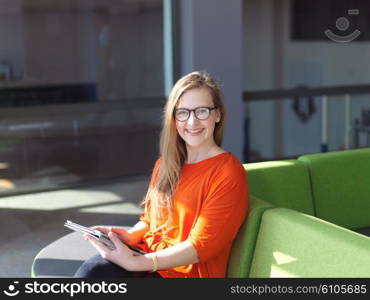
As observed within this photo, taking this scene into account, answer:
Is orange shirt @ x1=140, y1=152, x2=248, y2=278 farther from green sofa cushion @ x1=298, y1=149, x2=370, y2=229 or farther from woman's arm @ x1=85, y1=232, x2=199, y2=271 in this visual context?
green sofa cushion @ x1=298, y1=149, x2=370, y2=229

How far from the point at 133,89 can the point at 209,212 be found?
9162 mm

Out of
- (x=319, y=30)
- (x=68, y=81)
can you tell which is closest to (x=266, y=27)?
(x=319, y=30)

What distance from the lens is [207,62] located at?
630 centimetres

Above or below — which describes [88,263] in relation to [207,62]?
below

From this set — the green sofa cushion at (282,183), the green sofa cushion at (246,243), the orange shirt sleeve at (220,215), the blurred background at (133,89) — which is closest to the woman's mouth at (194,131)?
the orange shirt sleeve at (220,215)

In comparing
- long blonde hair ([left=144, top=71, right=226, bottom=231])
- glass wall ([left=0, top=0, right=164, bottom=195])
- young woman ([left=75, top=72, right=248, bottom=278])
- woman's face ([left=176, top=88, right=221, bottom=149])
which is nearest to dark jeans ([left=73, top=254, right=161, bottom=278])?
young woman ([left=75, top=72, right=248, bottom=278])

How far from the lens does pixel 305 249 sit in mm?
2314

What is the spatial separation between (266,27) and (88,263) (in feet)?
22.9

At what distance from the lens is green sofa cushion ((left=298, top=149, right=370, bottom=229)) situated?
3705 millimetres

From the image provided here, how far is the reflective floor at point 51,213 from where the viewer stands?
466 centimetres

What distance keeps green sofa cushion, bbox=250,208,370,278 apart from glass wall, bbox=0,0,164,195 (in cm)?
431

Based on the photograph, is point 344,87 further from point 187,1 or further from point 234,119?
point 187,1

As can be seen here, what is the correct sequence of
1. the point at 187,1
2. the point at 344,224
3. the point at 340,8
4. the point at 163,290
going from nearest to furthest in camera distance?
the point at 163,290 < the point at 344,224 < the point at 187,1 < the point at 340,8

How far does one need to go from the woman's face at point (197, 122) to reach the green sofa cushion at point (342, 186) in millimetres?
1227
